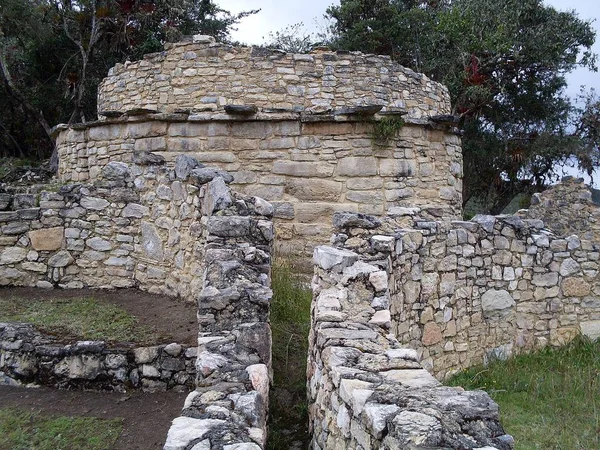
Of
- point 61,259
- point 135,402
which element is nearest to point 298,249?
point 61,259

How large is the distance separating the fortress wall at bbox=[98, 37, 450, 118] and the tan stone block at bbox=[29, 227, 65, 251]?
3.63 meters

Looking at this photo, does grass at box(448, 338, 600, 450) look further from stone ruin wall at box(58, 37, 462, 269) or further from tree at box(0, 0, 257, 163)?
tree at box(0, 0, 257, 163)

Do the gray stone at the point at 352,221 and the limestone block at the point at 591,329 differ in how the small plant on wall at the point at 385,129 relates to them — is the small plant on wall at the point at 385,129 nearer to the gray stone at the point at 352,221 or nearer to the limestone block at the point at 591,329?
the gray stone at the point at 352,221

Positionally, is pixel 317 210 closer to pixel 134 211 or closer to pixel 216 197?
pixel 134 211

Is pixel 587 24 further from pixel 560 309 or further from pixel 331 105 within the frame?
pixel 560 309

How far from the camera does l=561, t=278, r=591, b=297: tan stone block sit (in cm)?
693

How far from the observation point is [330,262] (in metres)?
4.17

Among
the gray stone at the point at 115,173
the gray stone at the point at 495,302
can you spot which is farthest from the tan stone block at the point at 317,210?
the gray stone at the point at 115,173

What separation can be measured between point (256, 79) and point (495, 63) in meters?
12.9

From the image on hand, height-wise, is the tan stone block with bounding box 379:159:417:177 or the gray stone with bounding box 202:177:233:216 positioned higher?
the tan stone block with bounding box 379:159:417:177

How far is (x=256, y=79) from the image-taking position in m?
9.46

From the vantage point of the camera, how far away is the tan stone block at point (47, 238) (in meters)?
6.48

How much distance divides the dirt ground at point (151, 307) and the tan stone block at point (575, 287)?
4.52 m

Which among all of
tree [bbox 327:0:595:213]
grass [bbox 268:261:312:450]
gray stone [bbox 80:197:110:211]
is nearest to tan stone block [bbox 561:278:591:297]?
grass [bbox 268:261:312:450]
